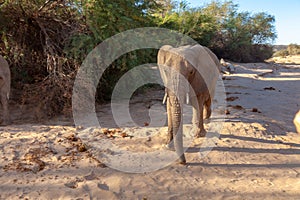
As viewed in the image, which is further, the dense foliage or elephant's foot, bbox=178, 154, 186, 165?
the dense foliage

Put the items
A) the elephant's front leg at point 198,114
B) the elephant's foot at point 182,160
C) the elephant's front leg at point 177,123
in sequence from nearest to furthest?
the elephant's front leg at point 177,123
the elephant's foot at point 182,160
the elephant's front leg at point 198,114

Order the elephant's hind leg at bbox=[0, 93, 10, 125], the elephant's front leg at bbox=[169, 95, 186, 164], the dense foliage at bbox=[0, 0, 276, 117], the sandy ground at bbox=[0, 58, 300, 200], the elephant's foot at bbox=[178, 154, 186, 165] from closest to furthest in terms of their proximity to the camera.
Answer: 1. the sandy ground at bbox=[0, 58, 300, 200]
2. the elephant's front leg at bbox=[169, 95, 186, 164]
3. the elephant's foot at bbox=[178, 154, 186, 165]
4. the elephant's hind leg at bbox=[0, 93, 10, 125]
5. the dense foliage at bbox=[0, 0, 276, 117]

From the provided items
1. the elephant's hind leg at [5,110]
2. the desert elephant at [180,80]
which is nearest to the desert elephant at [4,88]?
the elephant's hind leg at [5,110]

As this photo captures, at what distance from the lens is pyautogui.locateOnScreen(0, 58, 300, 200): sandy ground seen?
3.54 metres

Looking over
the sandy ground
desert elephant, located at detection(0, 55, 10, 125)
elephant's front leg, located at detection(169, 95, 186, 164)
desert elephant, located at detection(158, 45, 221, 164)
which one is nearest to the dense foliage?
desert elephant, located at detection(0, 55, 10, 125)

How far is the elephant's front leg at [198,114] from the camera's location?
5.06 m

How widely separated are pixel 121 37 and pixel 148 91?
3.13 m

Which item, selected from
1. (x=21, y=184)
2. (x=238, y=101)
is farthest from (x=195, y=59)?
(x=238, y=101)

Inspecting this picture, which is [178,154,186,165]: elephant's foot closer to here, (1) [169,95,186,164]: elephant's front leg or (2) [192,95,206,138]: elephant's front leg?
(1) [169,95,186,164]: elephant's front leg

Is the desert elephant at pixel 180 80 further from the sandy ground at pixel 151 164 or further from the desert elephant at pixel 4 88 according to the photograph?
the desert elephant at pixel 4 88

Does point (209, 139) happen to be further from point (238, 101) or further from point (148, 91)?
point (148, 91)

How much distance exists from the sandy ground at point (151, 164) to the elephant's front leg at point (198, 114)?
0.52 feet

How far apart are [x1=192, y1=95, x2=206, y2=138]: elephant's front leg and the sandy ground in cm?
16

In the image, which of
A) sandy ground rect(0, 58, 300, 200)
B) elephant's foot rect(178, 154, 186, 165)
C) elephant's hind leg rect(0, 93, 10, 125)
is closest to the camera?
sandy ground rect(0, 58, 300, 200)
